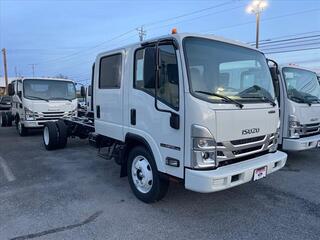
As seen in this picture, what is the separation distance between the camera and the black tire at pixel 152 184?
13.0 ft

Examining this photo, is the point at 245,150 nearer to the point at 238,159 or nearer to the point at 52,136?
the point at 238,159

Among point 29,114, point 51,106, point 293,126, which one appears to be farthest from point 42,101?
point 293,126

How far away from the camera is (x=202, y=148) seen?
10.9 feet

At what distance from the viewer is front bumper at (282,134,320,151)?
5.88 meters

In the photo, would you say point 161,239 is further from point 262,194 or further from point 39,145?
point 39,145

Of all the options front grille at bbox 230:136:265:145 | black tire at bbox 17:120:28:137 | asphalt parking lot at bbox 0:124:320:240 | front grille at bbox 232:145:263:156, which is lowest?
asphalt parking lot at bbox 0:124:320:240

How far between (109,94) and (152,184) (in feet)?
6.20

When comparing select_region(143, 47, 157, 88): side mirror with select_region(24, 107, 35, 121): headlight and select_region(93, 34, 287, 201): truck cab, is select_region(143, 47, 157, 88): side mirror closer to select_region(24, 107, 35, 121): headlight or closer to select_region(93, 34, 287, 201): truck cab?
select_region(93, 34, 287, 201): truck cab

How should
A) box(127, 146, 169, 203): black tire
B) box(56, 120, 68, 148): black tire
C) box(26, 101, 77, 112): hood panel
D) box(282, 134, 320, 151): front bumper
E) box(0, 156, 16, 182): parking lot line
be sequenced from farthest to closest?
box(26, 101, 77, 112): hood panel < box(56, 120, 68, 148): black tire < box(282, 134, 320, 151): front bumper < box(0, 156, 16, 182): parking lot line < box(127, 146, 169, 203): black tire

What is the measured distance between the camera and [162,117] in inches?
147

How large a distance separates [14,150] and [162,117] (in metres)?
6.50

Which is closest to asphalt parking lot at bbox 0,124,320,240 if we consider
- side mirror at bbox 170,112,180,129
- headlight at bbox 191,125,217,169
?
headlight at bbox 191,125,217,169

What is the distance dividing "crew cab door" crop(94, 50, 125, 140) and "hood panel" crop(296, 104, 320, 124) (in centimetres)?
396

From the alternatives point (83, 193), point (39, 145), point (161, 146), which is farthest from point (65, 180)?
point (39, 145)
